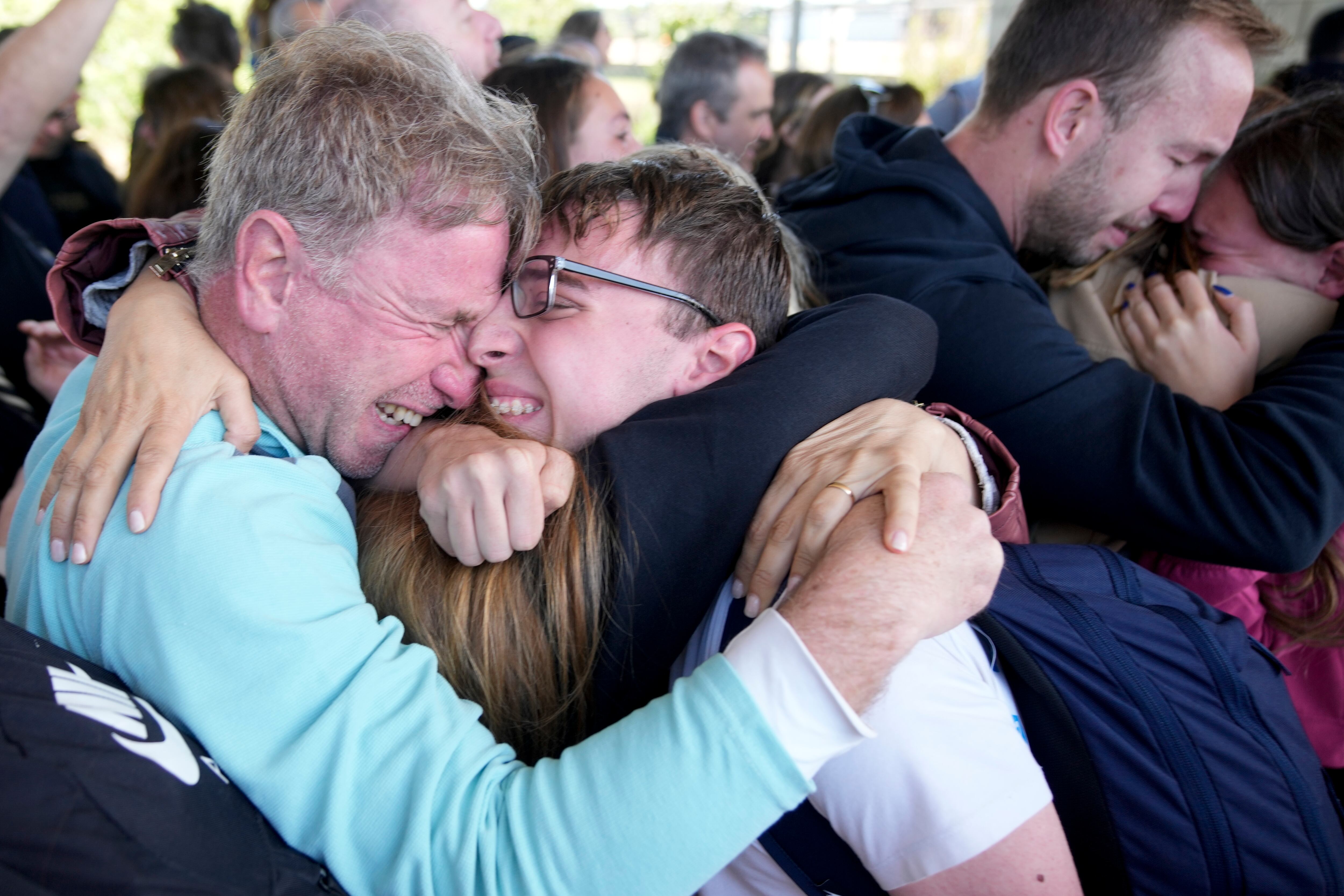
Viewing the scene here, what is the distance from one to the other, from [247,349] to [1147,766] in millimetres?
1669

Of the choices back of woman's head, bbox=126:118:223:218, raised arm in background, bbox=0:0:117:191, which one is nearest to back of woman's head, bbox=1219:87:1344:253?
raised arm in background, bbox=0:0:117:191

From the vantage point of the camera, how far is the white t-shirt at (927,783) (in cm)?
112

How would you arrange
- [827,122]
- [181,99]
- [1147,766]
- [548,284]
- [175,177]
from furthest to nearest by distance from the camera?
[827,122] < [181,99] < [175,177] < [548,284] < [1147,766]

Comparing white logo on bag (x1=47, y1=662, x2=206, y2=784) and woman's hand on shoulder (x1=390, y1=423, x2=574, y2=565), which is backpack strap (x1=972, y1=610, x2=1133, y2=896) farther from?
white logo on bag (x1=47, y1=662, x2=206, y2=784)

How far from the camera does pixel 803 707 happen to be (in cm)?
107

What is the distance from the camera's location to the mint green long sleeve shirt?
3.50ft

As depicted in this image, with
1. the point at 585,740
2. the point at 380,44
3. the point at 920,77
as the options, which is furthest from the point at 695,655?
the point at 920,77

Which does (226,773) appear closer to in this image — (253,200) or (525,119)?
(253,200)

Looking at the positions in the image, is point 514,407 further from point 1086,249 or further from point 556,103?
point 1086,249

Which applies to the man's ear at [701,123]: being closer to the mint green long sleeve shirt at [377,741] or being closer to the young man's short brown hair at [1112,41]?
the young man's short brown hair at [1112,41]

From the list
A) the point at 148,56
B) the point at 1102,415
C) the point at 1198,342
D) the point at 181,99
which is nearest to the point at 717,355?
the point at 1102,415

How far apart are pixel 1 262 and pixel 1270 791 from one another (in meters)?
3.71

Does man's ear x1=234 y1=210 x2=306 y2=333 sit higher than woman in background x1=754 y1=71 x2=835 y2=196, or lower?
higher

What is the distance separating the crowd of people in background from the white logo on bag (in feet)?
Answer: 0.04
